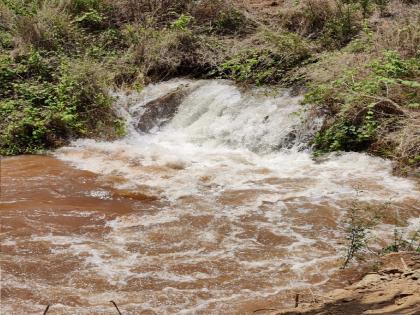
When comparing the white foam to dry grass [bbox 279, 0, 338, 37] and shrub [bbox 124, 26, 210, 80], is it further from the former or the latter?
dry grass [bbox 279, 0, 338, 37]

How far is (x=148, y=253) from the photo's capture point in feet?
16.3

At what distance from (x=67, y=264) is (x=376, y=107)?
5.18 m

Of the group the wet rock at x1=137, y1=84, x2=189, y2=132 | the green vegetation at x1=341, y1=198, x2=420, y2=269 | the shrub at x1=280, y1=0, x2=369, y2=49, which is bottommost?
the green vegetation at x1=341, y1=198, x2=420, y2=269

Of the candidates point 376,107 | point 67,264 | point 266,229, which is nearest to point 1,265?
point 67,264

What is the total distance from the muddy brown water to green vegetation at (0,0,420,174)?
1.75 m

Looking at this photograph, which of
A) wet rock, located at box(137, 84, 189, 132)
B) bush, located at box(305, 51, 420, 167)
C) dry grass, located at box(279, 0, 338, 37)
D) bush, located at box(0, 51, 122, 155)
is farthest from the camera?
dry grass, located at box(279, 0, 338, 37)

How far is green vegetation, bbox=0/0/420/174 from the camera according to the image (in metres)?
7.63

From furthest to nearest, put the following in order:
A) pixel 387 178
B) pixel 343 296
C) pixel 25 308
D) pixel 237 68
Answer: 1. pixel 237 68
2. pixel 387 178
3. pixel 25 308
4. pixel 343 296

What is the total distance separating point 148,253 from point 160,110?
16.8 ft

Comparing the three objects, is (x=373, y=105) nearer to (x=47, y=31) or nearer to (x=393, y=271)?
(x=393, y=271)

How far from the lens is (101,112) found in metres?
9.15

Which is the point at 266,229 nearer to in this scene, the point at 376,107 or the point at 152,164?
the point at 152,164

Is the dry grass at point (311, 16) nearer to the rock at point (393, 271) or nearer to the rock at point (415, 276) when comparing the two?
the rock at point (393, 271)

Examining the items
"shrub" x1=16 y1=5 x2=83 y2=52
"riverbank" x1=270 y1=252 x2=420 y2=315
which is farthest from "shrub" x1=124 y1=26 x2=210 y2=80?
"riverbank" x1=270 y1=252 x2=420 y2=315
